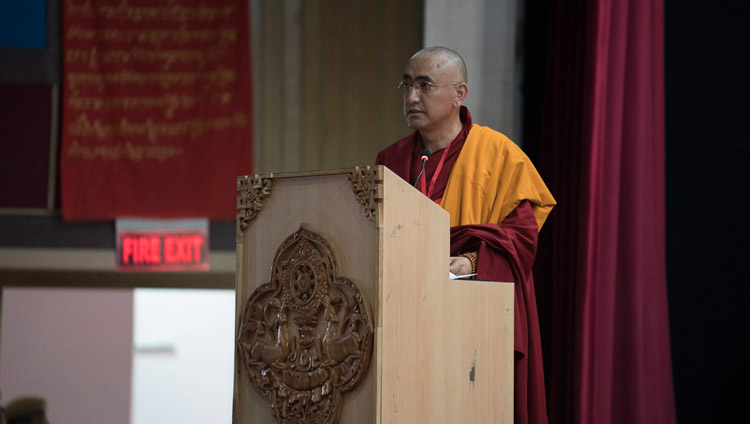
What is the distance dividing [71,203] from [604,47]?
275 cm

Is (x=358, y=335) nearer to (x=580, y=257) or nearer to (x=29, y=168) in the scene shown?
(x=580, y=257)

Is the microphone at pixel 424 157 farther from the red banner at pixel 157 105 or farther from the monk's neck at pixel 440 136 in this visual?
the red banner at pixel 157 105

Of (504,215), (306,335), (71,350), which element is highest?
(504,215)

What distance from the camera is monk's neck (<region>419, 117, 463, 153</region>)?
7.13ft

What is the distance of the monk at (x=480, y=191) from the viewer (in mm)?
1923

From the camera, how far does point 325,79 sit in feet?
13.8

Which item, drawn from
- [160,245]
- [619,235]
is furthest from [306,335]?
[160,245]

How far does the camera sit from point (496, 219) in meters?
2.05

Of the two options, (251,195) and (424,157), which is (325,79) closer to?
(424,157)

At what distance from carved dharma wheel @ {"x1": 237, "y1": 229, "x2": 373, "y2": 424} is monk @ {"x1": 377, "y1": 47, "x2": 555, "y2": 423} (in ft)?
1.55

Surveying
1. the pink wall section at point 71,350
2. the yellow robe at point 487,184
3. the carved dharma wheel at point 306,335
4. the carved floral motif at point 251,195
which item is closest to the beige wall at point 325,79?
the pink wall section at point 71,350

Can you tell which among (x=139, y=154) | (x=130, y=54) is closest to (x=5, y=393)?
(x=139, y=154)

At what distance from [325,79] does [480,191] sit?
233cm

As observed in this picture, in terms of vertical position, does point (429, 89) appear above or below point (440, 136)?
above
